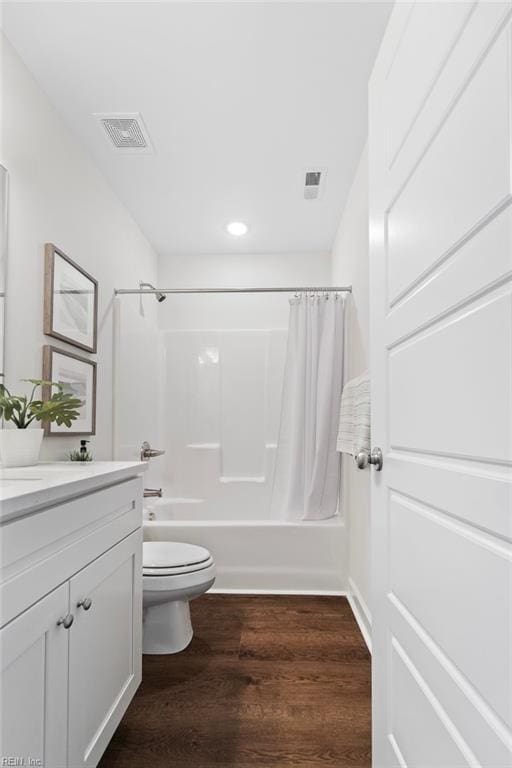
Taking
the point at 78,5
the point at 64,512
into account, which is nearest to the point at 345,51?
the point at 78,5

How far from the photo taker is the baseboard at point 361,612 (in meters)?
2.18

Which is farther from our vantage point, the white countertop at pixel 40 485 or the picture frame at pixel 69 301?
the picture frame at pixel 69 301

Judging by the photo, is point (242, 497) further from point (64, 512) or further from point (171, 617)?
point (64, 512)

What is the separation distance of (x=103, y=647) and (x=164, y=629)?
2.92ft

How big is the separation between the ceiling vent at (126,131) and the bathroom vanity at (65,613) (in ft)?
4.96

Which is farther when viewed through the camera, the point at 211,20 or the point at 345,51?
the point at 345,51

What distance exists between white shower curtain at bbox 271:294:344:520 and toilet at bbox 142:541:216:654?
851mm

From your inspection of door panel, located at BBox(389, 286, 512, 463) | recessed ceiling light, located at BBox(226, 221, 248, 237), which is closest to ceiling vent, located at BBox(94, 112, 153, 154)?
recessed ceiling light, located at BBox(226, 221, 248, 237)

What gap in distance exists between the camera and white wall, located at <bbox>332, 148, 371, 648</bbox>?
7.61 ft

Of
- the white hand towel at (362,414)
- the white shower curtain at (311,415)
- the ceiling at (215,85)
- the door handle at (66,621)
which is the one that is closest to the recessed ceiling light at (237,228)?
the ceiling at (215,85)

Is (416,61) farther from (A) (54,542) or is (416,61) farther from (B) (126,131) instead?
(B) (126,131)

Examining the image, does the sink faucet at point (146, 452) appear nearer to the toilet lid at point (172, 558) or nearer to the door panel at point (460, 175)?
the toilet lid at point (172, 558)

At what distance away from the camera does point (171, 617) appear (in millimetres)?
2141

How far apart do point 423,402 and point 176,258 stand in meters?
3.21
